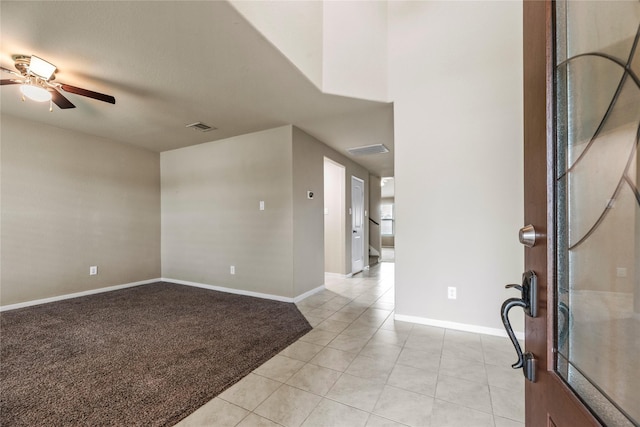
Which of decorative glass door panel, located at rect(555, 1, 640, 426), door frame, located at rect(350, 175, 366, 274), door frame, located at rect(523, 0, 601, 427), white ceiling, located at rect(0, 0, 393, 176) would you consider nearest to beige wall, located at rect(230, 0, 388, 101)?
white ceiling, located at rect(0, 0, 393, 176)

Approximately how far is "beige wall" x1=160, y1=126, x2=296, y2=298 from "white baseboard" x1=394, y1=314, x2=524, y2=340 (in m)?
1.50

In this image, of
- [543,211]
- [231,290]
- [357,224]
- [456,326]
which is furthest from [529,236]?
[357,224]

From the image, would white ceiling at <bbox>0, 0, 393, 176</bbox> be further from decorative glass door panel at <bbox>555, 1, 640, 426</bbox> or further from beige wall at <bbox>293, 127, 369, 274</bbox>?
decorative glass door panel at <bbox>555, 1, 640, 426</bbox>

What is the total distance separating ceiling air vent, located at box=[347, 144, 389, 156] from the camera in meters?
4.49

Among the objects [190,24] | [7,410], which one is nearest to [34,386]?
[7,410]

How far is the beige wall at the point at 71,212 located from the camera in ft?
11.1

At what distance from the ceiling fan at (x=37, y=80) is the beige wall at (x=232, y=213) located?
188cm

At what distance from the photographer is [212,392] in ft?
5.52

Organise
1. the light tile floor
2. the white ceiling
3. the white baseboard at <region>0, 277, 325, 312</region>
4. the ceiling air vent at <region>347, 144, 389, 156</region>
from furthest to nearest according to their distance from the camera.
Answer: the ceiling air vent at <region>347, 144, 389, 156</region> → the white baseboard at <region>0, 277, 325, 312</region> → the white ceiling → the light tile floor

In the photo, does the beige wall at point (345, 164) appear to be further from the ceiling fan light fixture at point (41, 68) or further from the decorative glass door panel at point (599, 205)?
the decorative glass door panel at point (599, 205)

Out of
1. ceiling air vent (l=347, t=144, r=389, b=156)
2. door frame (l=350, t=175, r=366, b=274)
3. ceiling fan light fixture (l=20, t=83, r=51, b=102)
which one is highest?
ceiling air vent (l=347, t=144, r=389, b=156)

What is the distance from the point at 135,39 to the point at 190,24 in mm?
480

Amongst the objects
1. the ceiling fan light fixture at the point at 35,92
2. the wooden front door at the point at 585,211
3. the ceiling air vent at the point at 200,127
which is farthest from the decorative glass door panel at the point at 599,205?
the ceiling air vent at the point at 200,127

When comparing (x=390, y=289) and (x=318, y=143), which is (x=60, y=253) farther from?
(x=390, y=289)
